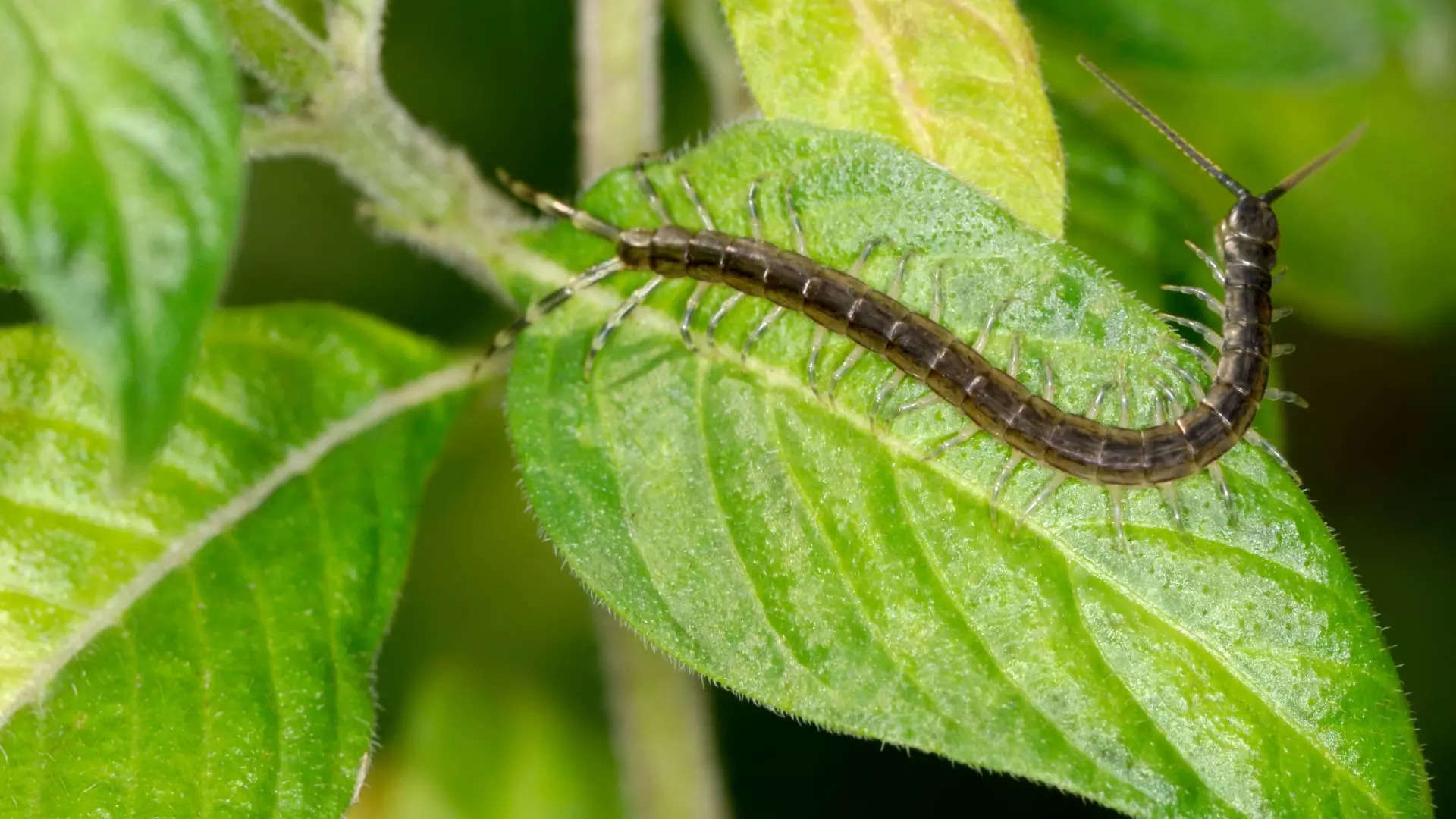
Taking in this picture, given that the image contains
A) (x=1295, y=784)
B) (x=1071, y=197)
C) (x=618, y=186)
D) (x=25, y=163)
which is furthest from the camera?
(x=1071, y=197)

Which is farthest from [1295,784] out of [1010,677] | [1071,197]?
[1071,197]

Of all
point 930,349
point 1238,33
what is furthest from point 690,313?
point 1238,33

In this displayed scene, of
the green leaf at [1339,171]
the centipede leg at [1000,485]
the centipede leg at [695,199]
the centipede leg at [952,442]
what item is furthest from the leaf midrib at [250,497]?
the green leaf at [1339,171]

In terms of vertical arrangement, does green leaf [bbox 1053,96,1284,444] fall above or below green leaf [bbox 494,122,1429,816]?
above

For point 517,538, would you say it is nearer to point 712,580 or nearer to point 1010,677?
point 712,580

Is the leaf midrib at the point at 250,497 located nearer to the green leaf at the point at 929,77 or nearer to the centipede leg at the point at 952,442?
the green leaf at the point at 929,77

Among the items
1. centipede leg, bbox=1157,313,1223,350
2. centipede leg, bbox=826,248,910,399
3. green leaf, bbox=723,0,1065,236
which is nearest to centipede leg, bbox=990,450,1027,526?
centipede leg, bbox=826,248,910,399

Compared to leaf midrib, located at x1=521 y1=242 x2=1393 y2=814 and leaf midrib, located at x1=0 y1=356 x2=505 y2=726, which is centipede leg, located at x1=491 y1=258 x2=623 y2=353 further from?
leaf midrib, located at x1=0 y1=356 x2=505 y2=726

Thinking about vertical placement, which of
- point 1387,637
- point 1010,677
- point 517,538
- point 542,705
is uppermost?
point 1010,677
